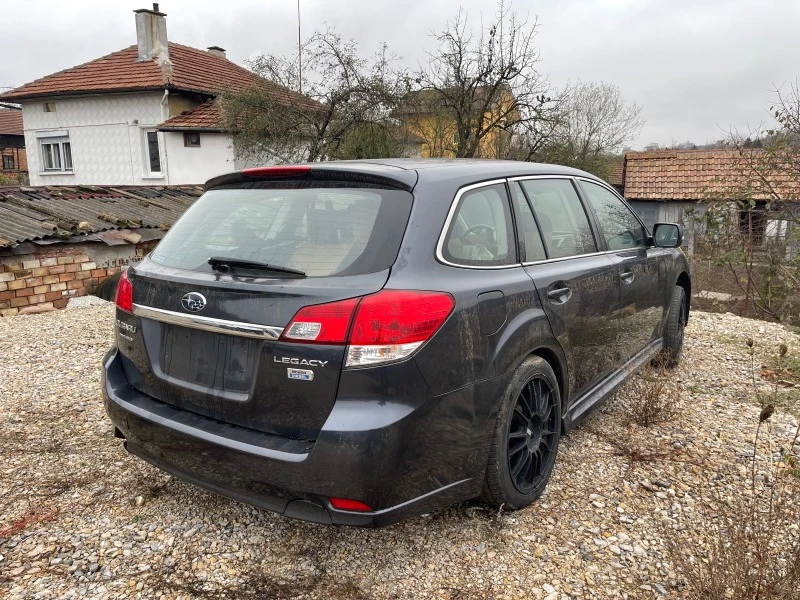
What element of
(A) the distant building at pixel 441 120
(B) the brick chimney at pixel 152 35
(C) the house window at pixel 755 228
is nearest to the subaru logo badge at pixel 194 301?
(C) the house window at pixel 755 228

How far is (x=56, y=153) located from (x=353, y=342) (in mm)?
28833

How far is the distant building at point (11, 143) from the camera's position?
137 ft

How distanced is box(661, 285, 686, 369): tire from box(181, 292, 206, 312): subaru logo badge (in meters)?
4.04

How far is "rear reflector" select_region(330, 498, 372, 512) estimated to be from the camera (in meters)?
2.20

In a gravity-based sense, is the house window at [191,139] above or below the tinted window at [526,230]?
above

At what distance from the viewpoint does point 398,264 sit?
2309 millimetres

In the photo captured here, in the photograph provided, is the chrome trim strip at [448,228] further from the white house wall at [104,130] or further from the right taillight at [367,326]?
the white house wall at [104,130]

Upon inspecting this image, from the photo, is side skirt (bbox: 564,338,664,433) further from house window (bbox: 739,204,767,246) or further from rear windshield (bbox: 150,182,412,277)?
house window (bbox: 739,204,767,246)

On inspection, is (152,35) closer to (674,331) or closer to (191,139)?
(191,139)

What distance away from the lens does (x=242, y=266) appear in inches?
96.1

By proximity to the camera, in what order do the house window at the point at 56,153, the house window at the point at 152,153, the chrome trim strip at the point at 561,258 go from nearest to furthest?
the chrome trim strip at the point at 561,258, the house window at the point at 152,153, the house window at the point at 56,153

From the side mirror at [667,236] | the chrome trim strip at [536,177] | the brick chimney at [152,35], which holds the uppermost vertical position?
the brick chimney at [152,35]

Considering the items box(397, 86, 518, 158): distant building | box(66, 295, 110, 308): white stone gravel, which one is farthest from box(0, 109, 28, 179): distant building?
box(66, 295, 110, 308): white stone gravel

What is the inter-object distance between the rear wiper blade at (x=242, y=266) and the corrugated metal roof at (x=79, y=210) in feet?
21.5
